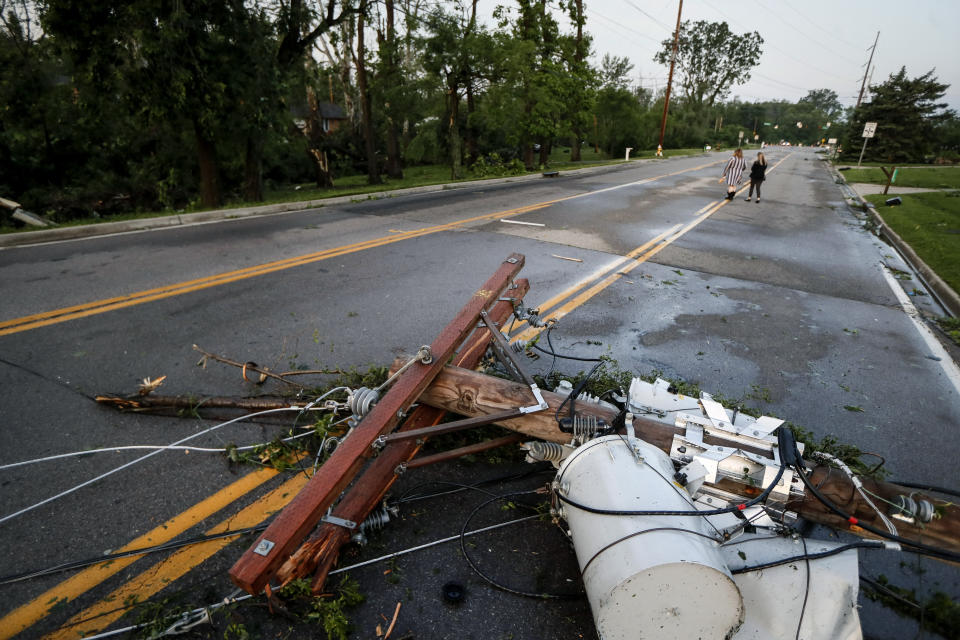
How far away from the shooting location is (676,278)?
7.44 meters

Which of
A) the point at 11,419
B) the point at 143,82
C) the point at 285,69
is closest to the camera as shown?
the point at 11,419

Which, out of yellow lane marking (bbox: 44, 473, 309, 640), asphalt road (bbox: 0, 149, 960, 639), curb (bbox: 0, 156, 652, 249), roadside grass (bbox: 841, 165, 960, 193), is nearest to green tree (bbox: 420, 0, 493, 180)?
curb (bbox: 0, 156, 652, 249)

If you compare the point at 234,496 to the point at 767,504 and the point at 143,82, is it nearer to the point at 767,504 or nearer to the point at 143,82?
the point at 767,504

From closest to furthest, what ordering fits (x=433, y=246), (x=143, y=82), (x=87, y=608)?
(x=87, y=608)
(x=433, y=246)
(x=143, y=82)

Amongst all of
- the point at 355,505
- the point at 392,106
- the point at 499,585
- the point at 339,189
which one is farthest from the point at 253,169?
the point at 499,585

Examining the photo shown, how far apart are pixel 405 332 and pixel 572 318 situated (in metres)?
1.98

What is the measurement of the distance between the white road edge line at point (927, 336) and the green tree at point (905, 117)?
45876 millimetres

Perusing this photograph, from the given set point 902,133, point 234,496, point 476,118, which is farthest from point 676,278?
point 902,133

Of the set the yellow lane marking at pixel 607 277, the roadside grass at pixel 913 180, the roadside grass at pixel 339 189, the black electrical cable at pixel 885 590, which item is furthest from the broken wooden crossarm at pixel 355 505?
the roadside grass at pixel 913 180

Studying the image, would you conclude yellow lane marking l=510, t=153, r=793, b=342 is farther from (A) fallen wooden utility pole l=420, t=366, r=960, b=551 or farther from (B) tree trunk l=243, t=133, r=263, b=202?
(B) tree trunk l=243, t=133, r=263, b=202

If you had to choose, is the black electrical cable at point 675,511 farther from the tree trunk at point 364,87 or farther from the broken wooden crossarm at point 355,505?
the tree trunk at point 364,87

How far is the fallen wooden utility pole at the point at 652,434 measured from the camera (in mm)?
2164

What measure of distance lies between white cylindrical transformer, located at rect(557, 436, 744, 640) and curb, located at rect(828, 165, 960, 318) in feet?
24.3

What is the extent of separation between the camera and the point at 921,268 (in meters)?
8.75
